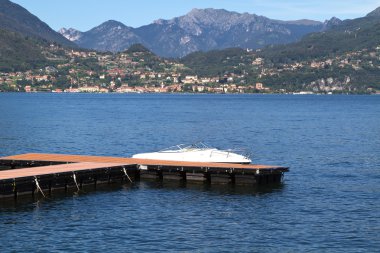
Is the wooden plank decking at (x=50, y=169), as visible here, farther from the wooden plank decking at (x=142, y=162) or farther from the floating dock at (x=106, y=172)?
the wooden plank decking at (x=142, y=162)

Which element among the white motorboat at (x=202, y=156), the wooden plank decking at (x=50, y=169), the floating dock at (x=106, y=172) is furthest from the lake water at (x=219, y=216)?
the white motorboat at (x=202, y=156)

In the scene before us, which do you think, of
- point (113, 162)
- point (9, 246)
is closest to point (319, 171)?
point (113, 162)

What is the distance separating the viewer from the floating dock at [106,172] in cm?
4741

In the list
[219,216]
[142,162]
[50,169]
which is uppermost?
[50,169]

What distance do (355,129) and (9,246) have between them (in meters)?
96.6

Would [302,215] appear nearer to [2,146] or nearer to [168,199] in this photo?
[168,199]

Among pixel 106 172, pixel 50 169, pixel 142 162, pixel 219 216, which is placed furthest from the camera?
pixel 142 162

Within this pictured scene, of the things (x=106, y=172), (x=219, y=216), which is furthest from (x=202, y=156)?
(x=219, y=216)

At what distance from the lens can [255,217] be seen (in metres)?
41.9

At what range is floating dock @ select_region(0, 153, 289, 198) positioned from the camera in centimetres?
4741

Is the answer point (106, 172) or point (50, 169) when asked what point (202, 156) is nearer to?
point (106, 172)

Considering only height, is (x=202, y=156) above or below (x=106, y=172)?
above

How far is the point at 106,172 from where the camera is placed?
53.4m

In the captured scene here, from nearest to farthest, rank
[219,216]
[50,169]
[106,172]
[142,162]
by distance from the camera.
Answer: [219,216]
[50,169]
[106,172]
[142,162]
